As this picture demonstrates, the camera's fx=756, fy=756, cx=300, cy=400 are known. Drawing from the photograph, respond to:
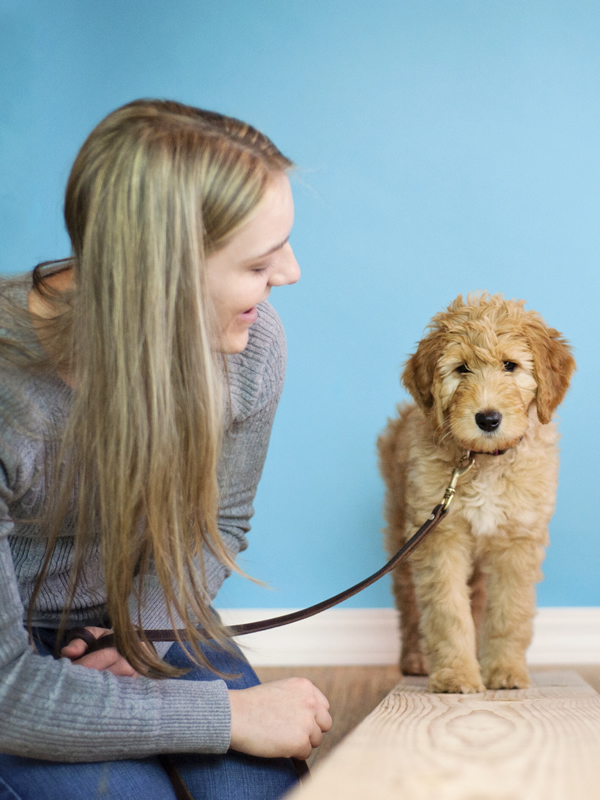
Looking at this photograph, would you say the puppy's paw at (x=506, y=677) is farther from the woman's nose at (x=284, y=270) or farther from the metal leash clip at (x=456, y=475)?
the woman's nose at (x=284, y=270)

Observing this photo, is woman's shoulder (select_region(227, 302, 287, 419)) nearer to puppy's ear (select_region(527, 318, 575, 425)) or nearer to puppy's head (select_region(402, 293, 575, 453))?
puppy's head (select_region(402, 293, 575, 453))

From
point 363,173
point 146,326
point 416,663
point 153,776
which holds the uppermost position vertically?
point 363,173

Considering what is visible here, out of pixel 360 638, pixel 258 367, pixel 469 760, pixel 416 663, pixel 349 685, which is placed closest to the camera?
pixel 469 760

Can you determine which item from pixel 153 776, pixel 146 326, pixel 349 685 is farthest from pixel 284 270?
pixel 349 685

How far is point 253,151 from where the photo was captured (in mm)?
1197

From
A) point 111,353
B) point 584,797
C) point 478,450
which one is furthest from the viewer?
point 478,450

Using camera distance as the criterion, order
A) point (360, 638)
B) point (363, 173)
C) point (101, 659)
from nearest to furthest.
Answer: point (101, 659), point (363, 173), point (360, 638)

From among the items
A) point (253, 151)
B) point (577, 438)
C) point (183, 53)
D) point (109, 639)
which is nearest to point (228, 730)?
point (109, 639)

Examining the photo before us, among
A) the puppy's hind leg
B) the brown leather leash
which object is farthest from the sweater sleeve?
the puppy's hind leg

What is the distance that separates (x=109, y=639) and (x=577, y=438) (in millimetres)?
1883

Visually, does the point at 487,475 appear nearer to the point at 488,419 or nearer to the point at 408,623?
the point at 488,419

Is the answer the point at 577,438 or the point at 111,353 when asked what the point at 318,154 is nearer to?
the point at 577,438

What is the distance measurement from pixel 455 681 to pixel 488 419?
1.93 feet

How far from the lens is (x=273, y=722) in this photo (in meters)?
1.17
